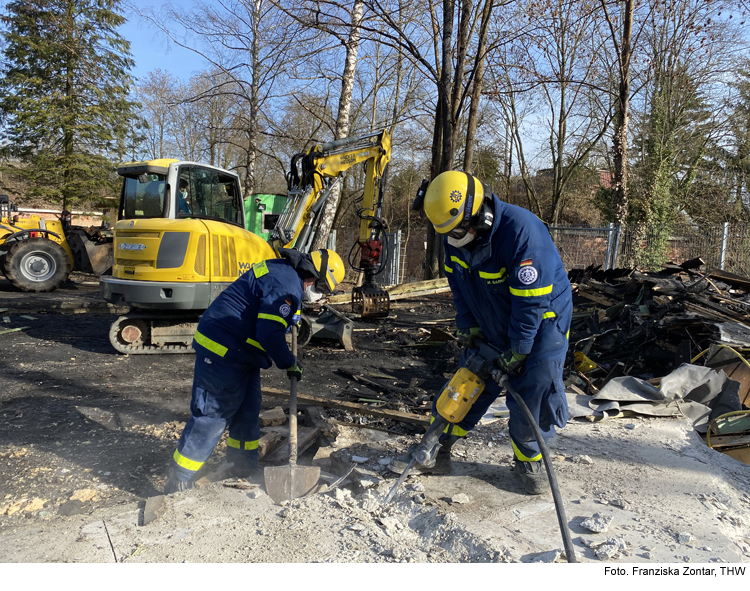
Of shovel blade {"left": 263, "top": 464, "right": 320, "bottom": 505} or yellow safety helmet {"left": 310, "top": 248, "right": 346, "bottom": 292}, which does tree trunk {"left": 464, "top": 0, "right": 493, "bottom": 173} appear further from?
shovel blade {"left": 263, "top": 464, "right": 320, "bottom": 505}

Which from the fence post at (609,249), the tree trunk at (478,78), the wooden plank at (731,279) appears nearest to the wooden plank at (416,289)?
the tree trunk at (478,78)

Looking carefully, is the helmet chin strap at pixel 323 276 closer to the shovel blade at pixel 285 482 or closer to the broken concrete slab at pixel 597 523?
the shovel blade at pixel 285 482

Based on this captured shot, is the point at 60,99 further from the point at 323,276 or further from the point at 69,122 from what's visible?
the point at 323,276

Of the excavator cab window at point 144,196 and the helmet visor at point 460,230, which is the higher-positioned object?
the excavator cab window at point 144,196

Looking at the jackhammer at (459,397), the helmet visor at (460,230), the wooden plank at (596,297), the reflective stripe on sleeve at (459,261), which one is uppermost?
the helmet visor at (460,230)

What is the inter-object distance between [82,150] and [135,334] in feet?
59.9

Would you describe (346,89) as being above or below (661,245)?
above

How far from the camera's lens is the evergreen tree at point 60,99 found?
21234 millimetres

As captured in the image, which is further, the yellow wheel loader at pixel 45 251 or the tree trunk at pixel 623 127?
the tree trunk at pixel 623 127

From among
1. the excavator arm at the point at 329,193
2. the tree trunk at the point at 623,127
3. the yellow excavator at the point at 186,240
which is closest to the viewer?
the yellow excavator at the point at 186,240

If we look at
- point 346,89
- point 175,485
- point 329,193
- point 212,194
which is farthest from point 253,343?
point 346,89

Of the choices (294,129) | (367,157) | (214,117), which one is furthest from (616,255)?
(214,117)

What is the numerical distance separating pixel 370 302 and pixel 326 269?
577 cm

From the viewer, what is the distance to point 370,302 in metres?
9.96
